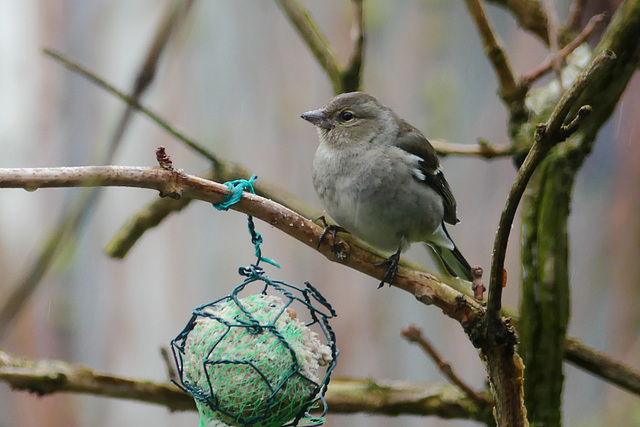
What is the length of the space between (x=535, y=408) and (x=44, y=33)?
4.59 meters

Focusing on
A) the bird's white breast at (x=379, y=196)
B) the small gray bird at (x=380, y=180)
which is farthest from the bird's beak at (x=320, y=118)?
the bird's white breast at (x=379, y=196)

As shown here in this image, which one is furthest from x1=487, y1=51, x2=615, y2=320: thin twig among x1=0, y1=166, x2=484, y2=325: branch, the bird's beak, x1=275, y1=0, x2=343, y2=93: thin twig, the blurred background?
the blurred background

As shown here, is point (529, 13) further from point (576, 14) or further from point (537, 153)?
point (537, 153)

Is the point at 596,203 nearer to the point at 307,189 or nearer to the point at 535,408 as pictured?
the point at 307,189

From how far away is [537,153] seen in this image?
1.46m

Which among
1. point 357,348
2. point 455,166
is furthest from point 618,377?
point 455,166

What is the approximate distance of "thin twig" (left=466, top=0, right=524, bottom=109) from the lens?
2609 mm

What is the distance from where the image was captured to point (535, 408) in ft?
7.16

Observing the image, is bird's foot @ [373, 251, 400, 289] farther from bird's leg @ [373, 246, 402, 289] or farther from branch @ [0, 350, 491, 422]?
branch @ [0, 350, 491, 422]

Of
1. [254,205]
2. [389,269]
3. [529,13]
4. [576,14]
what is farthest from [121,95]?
[576,14]

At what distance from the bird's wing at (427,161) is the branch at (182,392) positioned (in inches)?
32.0

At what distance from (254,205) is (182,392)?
2.98ft

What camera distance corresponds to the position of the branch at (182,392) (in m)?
2.15

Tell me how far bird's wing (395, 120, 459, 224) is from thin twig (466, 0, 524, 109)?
0.40m
